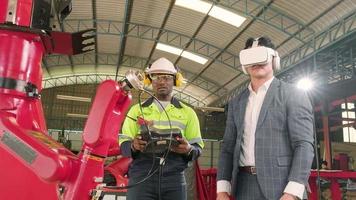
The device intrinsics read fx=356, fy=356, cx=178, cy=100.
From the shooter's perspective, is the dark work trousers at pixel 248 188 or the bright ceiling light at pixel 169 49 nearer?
the dark work trousers at pixel 248 188

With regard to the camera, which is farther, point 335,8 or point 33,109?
point 335,8

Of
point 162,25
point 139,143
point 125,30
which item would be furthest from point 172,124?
point 125,30

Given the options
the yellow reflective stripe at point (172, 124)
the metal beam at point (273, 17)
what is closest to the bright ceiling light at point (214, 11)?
the metal beam at point (273, 17)

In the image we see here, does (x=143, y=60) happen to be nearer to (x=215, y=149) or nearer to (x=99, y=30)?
(x=99, y=30)

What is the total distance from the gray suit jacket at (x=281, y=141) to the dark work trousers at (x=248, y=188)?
4cm

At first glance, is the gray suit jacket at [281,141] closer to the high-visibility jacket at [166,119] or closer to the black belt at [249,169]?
the black belt at [249,169]

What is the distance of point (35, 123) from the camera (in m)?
1.84

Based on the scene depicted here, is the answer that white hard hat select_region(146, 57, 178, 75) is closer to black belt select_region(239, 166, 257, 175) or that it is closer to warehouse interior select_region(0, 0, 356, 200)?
black belt select_region(239, 166, 257, 175)

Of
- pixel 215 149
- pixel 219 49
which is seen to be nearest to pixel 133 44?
pixel 219 49

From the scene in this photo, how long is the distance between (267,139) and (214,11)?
43.7 ft

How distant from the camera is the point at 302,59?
14.3 metres

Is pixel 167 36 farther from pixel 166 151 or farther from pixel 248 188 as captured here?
pixel 248 188

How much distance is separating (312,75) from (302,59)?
0.87 meters

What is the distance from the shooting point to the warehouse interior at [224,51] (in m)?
10.7
